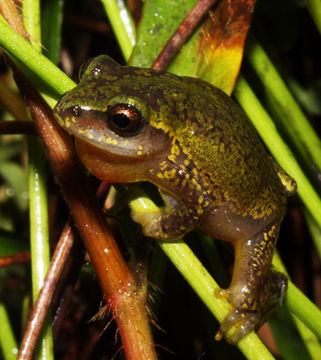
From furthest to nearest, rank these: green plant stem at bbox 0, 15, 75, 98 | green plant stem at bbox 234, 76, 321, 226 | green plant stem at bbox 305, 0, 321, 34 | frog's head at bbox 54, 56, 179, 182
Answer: green plant stem at bbox 234, 76, 321, 226
green plant stem at bbox 305, 0, 321, 34
frog's head at bbox 54, 56, 179, 182
green plant stem at bbox 0, 15, 75, 98

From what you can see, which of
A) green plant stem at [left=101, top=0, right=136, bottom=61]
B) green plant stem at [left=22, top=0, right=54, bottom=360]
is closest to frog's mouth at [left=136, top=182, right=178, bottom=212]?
green plant stem at [left=22, top=0, right=54, bottom=360]

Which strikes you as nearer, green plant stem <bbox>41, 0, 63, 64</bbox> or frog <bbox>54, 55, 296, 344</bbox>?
frog <bbox>54, 55, 296, 344</bbox>

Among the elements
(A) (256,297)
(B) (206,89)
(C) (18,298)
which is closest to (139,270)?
(A) (256,297)

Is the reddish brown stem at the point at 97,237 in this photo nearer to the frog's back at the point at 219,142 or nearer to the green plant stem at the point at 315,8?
the frog's back at the point at 219,142

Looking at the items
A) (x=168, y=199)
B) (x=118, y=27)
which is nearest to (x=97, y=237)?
(x=168, y=199)

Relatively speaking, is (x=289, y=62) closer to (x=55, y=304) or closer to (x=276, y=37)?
(x=276, y=37)

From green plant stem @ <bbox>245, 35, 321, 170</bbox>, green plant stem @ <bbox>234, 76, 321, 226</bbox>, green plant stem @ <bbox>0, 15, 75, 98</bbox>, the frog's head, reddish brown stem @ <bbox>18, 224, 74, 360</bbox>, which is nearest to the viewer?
green plant stem @ <bbox>0, 15, 75, 98</bbox>

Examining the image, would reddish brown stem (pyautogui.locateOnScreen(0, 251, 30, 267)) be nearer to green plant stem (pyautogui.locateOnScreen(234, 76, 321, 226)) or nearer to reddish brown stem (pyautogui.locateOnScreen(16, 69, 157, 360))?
reddish brown stem (pyautogui.locateOnScreen(16, 69, 157, 360))
